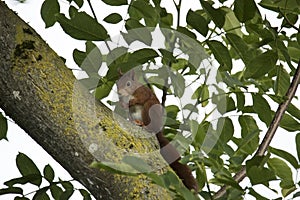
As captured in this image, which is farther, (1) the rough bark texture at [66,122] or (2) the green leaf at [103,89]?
(2) the green leaf at [103,89]

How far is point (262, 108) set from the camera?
2.98 feet

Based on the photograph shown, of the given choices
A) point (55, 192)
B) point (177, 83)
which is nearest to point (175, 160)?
point (177, 83)

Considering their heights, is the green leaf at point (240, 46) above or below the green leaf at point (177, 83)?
below

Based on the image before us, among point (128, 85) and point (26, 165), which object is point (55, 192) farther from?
point (128, 85)

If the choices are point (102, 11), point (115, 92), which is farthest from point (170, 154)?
point (102, 11)

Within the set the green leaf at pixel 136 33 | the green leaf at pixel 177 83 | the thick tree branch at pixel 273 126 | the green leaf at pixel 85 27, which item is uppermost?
the green leaf at pixel 85 27

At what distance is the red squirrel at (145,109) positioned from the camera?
875 mm

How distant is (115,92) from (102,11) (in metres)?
0.69

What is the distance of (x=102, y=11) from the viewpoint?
1.67 metres

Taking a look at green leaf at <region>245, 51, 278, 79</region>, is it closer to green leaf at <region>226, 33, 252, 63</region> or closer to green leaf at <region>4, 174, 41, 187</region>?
green leaf at <region>226, 33, 252, 63</region>

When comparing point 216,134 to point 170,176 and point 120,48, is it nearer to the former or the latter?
point 120,48

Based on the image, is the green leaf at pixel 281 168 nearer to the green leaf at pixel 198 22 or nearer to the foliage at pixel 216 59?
the foliage at pixel 216 59

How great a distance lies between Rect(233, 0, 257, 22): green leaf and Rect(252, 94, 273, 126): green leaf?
0.41 feet

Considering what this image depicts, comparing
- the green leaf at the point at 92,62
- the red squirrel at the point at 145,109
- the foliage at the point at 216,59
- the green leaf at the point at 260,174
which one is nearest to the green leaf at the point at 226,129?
the foliage at the point at 216,59
